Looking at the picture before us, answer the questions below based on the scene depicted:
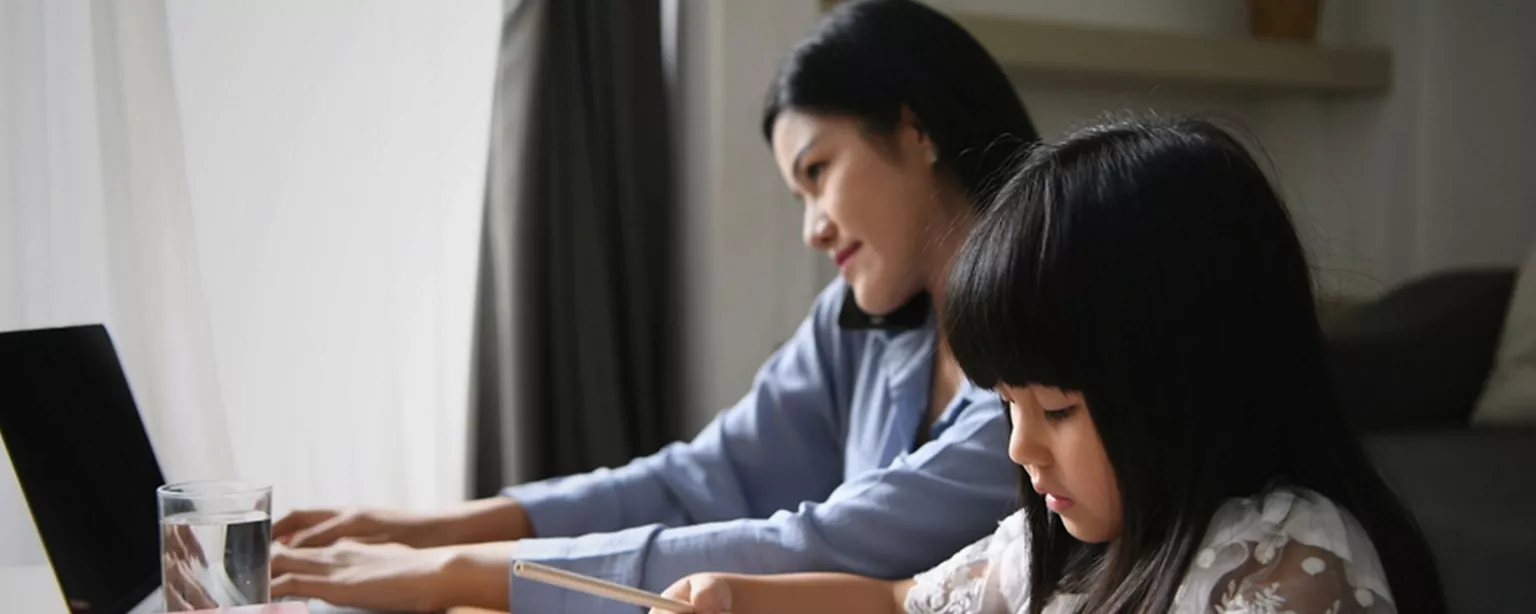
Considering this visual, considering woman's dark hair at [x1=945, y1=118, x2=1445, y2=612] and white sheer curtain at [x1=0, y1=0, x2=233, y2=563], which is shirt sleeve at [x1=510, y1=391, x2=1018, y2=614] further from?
white sheer curtain at [x1=0, y1=0, x2=233, y2=563]

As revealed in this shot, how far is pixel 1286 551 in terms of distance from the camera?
Result: 770mm

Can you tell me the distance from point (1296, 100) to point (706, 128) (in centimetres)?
136

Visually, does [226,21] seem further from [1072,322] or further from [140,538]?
[1072,322]

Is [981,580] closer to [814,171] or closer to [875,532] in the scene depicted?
[875,532]

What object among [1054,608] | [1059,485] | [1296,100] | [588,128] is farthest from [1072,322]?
[1296,100]

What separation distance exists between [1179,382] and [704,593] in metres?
0.34

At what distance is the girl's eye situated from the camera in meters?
0.81

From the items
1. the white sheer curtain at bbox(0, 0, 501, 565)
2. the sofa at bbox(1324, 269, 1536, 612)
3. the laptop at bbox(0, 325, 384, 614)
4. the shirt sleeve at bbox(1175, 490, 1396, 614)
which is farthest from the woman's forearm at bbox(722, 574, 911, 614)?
the sofa at bbox(1324, 269, 1536, 612)

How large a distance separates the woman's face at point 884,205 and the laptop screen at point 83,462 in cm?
58

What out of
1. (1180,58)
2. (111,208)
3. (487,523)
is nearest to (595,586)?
(487,523)

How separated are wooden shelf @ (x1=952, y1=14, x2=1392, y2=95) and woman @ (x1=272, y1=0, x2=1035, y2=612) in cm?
94

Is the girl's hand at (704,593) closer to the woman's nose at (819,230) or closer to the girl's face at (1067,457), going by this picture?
the girl's face at (1067,457)

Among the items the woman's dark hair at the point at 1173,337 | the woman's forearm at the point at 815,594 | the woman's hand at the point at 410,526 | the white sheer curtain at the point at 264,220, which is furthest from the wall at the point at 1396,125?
the woman's dark hair at the point at 1173,337

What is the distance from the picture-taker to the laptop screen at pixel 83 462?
84 cm
